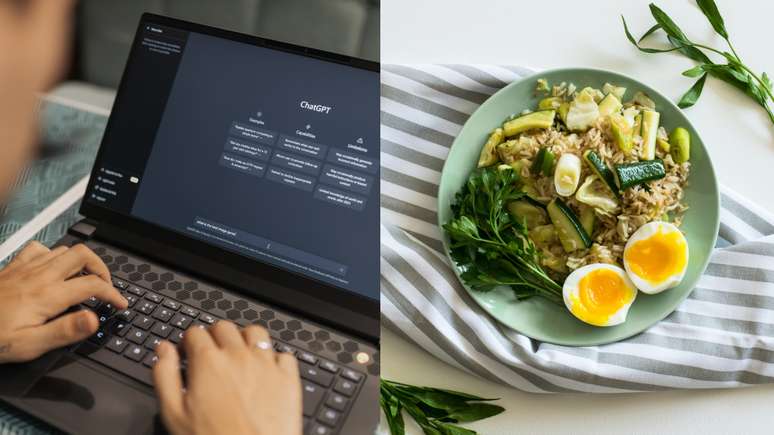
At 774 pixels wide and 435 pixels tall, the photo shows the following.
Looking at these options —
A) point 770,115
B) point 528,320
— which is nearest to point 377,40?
point 528,320

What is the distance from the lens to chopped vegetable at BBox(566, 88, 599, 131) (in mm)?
766

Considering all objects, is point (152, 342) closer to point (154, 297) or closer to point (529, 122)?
point (154, 297)

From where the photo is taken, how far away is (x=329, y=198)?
54 cm

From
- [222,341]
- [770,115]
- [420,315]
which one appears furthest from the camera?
[770,115]

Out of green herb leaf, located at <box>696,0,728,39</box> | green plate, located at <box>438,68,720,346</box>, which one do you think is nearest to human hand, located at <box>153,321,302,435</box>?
green plate, located at <box>438,68,720,346</box>

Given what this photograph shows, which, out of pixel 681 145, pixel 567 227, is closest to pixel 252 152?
pixel 567 227

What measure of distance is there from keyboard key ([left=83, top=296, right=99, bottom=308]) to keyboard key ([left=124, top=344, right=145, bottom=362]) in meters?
0.04

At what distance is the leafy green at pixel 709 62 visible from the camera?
2.71 ft

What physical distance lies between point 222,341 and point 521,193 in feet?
1.41

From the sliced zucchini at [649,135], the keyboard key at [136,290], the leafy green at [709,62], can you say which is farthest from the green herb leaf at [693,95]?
the keyboard key at [136,290]

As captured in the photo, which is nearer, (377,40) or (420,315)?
(377,40)

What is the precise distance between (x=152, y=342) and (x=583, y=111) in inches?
22.4

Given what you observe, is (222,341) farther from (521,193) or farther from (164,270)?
(521,193)

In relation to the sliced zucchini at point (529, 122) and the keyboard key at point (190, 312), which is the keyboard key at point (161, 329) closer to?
the keyboard key at point (190, 312)
